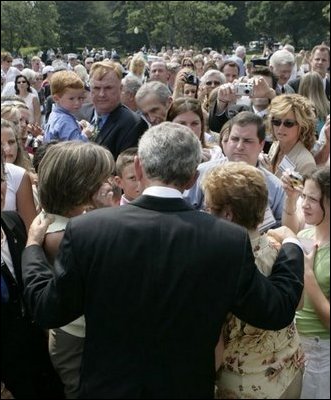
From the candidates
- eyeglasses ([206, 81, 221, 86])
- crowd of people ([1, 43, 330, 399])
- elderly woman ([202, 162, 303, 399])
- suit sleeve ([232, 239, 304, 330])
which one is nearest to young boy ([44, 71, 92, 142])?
eyeglasses ([206, 81, 221, 86])

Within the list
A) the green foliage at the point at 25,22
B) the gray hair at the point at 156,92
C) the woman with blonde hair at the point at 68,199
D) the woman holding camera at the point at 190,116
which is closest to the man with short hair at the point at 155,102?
the gray hair at the point at 156,92

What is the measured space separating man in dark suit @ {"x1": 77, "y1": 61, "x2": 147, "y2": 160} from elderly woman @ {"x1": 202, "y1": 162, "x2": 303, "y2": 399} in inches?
92.4

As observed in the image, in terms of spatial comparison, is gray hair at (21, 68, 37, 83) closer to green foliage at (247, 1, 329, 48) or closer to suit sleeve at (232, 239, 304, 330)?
green foliage at (247, 1, 329, 48)

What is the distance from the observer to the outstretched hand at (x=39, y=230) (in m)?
2.00

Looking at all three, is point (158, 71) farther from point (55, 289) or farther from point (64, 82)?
point (55, 289)

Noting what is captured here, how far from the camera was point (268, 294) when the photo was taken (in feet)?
5.79

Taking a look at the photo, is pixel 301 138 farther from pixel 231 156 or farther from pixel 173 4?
pixel 173 4

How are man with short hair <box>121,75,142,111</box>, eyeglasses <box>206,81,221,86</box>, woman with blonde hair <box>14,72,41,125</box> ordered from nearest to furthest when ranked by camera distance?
man with short hair <box>121,75,142,111</box>, eyeglasses <box>206,81,221,86</box>, woman with blonde hair <box>14,72,41,125</box>

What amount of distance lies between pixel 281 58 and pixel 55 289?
5514 mm

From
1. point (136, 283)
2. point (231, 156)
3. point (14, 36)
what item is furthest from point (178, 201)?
point (231, 156)

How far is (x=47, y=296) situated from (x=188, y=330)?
468 millimetres

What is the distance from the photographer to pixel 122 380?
1.73m

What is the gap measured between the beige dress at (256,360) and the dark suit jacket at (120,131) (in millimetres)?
2411

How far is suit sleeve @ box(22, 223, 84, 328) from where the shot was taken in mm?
1728
